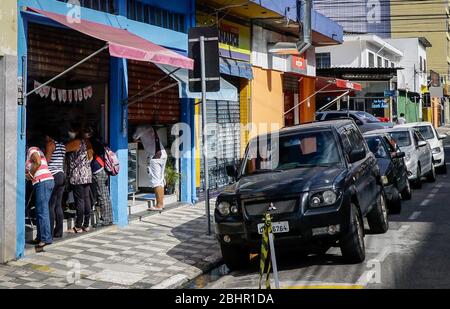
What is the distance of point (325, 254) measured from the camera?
8.38 meters

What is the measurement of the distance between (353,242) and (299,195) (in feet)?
3.13

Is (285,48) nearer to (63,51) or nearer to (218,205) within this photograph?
(63,51)

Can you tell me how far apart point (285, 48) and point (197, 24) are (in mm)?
5287

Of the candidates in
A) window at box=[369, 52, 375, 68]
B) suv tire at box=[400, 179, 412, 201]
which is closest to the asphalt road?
suv tire at box=[400, 179, 412, 201]

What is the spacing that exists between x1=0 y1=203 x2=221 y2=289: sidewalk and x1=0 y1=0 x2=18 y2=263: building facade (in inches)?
16.1

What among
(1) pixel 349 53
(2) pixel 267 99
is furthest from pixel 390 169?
(1) pixel 349 53

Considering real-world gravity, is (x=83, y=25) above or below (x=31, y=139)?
above

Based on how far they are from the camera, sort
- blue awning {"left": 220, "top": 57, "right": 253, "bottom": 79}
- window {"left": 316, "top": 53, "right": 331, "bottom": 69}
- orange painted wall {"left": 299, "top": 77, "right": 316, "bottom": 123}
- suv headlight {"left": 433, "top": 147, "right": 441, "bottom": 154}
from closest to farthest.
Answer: blue awning {"left": 220, "top": 57, "right": 253, "bottom": 79} < suv headlight {"left": 433, "top": 147, "right": 441, "bottom": 154} < orange painted wall {"left": 299, "top": 77, "right": 316, "bottom": 123} < window {"left": 316, "top": 53, "right": 331, "bottom": 69}

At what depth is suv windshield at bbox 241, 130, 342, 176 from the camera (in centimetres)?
832

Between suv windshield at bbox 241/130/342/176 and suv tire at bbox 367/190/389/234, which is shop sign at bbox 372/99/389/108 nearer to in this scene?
suv tire at bbox 367/190/389/234

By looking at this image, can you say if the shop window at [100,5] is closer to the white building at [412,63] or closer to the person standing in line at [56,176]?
the person standing in line at [56,176]

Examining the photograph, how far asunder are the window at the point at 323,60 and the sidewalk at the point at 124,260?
102 ft

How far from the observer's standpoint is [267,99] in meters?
18.4
